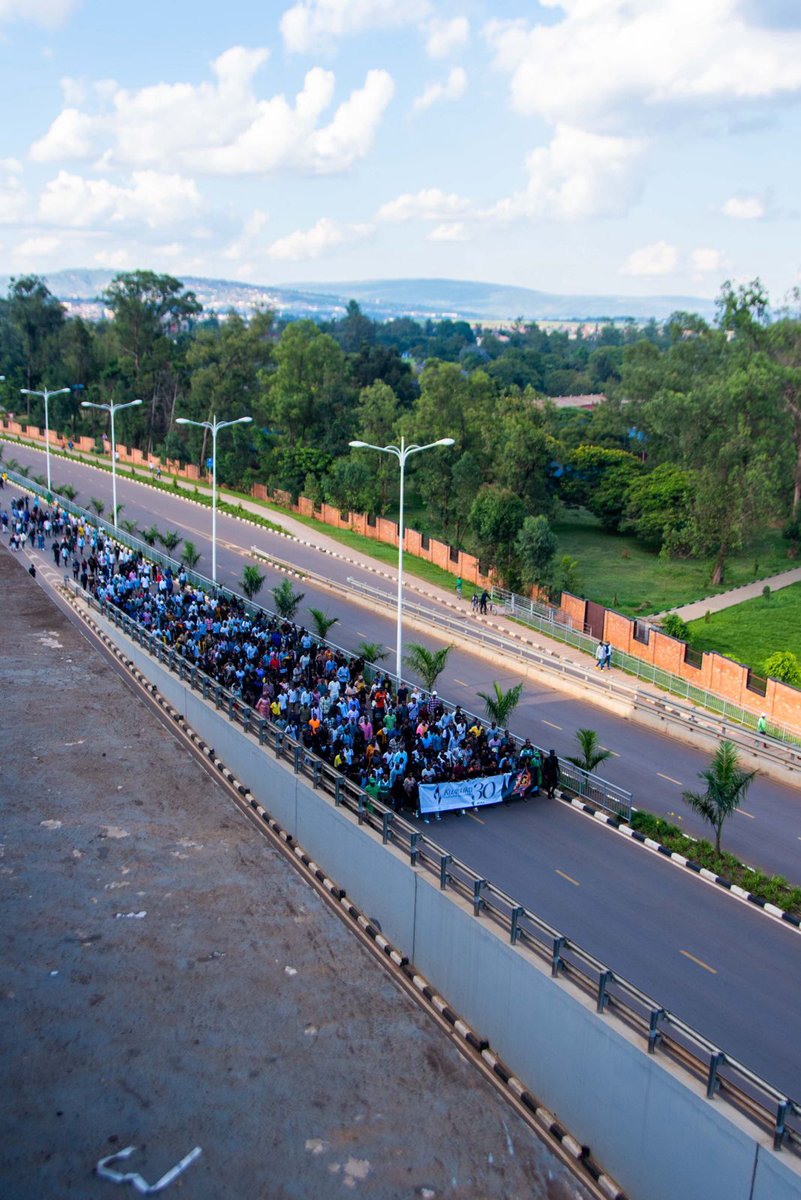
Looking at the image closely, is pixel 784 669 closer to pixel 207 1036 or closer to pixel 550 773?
pixel 550 773

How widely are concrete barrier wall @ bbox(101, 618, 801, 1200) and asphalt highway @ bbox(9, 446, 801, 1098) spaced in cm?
227

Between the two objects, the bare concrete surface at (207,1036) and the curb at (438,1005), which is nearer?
the bare concrete surface at (207,1036)

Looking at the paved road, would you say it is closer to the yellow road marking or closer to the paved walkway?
the yellow road marking

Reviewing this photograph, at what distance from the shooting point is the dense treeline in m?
46.6

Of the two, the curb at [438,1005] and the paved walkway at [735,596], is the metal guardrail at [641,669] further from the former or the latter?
the curb at [438,1005]

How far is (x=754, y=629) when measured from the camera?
38656 mm

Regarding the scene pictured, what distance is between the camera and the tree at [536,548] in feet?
129

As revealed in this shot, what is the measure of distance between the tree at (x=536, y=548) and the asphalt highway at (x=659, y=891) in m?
13.3

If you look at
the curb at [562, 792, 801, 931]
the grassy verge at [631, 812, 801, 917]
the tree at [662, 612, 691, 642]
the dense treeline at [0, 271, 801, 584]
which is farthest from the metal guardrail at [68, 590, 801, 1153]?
the dense treeline at [0, 271, 801, 584]

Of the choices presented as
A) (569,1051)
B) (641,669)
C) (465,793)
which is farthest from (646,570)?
(569,1051)

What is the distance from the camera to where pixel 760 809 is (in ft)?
67.1

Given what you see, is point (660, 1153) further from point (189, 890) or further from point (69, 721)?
→ point (69, 721)

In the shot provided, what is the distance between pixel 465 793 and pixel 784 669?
16.2 m

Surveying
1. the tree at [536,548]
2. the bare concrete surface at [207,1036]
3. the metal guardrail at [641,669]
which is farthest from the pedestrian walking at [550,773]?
the tree at [536,548]
